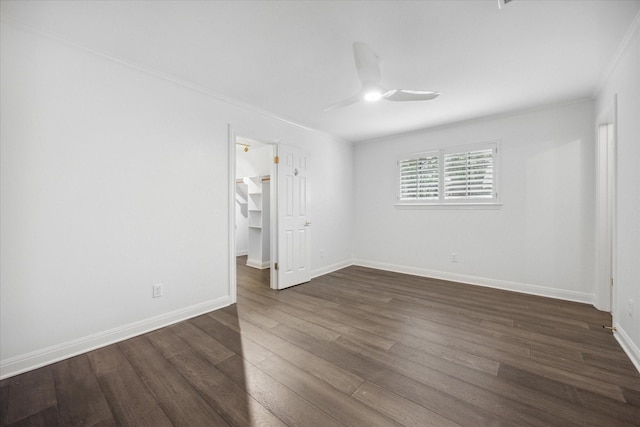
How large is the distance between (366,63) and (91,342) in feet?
10.9

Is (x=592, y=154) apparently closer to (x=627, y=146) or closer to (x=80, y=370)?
(x=627, y=146)

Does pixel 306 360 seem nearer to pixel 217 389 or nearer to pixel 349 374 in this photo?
pixel 349 374

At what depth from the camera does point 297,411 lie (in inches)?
61.6

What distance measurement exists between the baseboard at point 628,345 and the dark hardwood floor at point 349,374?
79mm

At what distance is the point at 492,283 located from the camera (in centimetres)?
397

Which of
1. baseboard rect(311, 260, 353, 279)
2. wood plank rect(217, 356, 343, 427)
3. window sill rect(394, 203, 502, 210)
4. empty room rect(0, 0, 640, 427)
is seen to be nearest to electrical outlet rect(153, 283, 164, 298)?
empty room rect(0, 0, 640, 427)

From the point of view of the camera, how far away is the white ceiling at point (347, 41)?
1.81 meters

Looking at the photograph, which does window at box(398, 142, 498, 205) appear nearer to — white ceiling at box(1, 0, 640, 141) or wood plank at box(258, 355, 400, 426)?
white ceiling at box(1, 0, 640, 141)

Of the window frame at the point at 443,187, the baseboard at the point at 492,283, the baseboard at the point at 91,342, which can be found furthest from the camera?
the window frame at the point at 443,187

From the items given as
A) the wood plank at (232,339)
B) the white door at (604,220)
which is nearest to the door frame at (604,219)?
the white door at (604,220)

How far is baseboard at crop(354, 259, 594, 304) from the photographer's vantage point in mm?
3390

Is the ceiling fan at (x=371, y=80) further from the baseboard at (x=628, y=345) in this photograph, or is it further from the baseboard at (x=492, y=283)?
the baseboard at (x=492, y=283)

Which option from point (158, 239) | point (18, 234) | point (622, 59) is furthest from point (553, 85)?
point (18, 234)

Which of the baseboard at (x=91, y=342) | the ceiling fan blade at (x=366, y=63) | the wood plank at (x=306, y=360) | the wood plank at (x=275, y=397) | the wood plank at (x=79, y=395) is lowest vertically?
the wood plank at (x=79, y=395)
